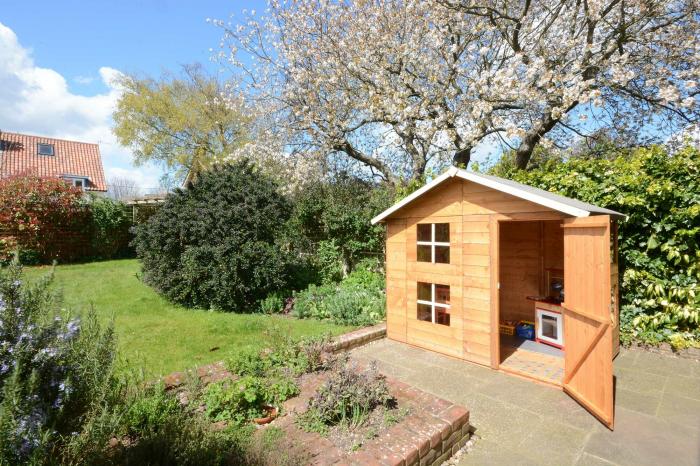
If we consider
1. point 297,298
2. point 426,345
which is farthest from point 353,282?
point 426,345

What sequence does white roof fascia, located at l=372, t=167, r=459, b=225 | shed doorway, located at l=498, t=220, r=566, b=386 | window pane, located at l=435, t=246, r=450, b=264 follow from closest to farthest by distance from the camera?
white roof fascia, located at l=372, t=167, r=459, b=225 < window pane, located at l=435, t=246, r=450, b=264 < shed doorway, located at l=498, t=220, r=566, b=386

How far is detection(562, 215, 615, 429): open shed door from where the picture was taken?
12.4 feet

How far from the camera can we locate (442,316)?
19.2 ft

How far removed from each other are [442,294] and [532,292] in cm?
243

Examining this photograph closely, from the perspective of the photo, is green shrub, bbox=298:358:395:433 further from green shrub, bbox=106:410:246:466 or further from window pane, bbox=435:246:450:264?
window pane, bbox=435:246:450:264

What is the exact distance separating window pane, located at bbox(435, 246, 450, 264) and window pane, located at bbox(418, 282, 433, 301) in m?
0.50

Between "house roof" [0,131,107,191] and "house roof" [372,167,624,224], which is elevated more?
"house roof" [0,131,107,191]

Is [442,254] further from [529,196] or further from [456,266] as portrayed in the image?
[529,196]

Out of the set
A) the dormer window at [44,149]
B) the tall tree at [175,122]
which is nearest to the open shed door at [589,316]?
the tall tree at [175,122]

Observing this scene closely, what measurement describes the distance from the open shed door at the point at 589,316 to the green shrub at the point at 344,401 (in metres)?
2.27

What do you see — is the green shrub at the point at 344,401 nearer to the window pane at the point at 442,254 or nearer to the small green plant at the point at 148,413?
the small green plant at the point at 148,413

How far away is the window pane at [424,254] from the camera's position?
6014 mm

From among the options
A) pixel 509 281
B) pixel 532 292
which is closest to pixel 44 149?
pixel 509 281

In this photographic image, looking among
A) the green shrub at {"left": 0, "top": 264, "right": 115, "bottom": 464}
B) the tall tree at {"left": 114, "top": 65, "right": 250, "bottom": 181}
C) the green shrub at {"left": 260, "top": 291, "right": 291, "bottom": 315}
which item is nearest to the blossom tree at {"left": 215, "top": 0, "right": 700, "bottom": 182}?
the green shrub at {"left": 260, "top": 291, "right": 291, "bottom": 315}
